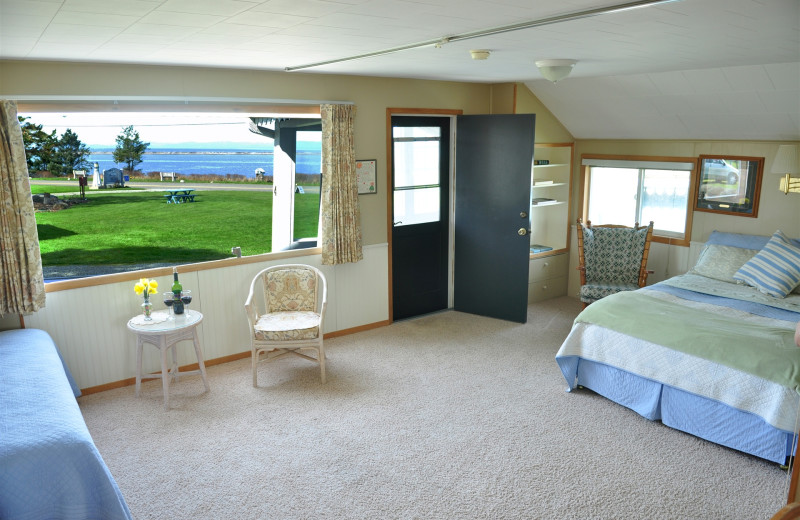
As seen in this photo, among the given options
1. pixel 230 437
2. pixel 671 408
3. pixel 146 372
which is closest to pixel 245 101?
pixel 146 372

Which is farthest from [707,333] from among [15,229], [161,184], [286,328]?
[161,184]

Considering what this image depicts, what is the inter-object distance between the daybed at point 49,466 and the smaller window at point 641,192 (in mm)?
5447

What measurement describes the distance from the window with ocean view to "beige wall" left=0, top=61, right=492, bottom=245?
0.20 meters

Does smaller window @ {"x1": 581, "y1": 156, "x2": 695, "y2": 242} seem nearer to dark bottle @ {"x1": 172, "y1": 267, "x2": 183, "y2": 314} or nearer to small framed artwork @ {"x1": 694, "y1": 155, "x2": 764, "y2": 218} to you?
small framed artwork @ {"x1": 694, "y1": 155, "x2": 764, "y2": 218}

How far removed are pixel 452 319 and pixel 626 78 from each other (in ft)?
9.07

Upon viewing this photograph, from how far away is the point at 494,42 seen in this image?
3139mm

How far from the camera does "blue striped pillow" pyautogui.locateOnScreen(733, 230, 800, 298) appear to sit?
4.48 meters

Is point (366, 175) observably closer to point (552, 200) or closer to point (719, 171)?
point (552, 200)

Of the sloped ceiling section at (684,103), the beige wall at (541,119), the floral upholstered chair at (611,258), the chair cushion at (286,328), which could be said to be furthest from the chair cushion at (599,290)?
the chair cushion at (286,328)

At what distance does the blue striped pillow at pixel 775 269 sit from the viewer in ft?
14.7

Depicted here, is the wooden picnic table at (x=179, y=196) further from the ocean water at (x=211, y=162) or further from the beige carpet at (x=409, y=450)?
the beige carpet at (x=409, y=450)

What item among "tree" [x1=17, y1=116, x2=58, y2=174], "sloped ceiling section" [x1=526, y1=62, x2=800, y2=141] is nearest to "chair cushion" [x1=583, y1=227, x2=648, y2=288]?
"sloped ceiling section" [x1=526, y1=62, x2=800, y2=141]

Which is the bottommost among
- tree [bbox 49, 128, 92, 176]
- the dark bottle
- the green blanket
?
the green blanket

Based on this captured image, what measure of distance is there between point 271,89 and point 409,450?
10.00 feet
